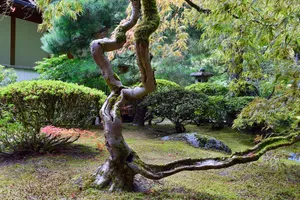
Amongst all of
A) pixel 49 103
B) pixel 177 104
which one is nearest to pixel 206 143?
pixel 177 104

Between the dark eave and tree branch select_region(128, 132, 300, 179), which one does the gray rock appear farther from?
the dark eave

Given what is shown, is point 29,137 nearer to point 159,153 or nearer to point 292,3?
point 159,153

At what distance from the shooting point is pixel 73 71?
7.36 m

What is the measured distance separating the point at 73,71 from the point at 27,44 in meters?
3.88

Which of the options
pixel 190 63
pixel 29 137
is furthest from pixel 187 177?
pixel 190 63

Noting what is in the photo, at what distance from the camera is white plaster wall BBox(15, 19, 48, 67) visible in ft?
32.4

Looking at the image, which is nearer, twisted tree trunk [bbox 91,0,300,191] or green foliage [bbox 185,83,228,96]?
twisted tree trunk [bbox 91,0,300,191]

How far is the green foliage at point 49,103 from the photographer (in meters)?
3.82

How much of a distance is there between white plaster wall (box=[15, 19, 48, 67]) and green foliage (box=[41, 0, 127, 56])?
3242mm

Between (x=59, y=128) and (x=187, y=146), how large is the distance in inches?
92.6

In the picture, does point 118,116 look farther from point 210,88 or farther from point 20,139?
point 210,88

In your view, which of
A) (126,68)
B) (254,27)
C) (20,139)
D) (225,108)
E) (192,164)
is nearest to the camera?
(192,164)

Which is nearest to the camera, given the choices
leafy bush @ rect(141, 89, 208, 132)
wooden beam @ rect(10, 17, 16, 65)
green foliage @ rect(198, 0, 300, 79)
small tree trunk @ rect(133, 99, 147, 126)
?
green foliage @ rect(198, 0, 300, 79)

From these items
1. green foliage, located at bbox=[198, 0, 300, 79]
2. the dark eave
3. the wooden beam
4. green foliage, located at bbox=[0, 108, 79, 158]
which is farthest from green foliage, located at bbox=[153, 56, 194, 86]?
green foliage, located at bbox=[0, 108, 79, 158]
